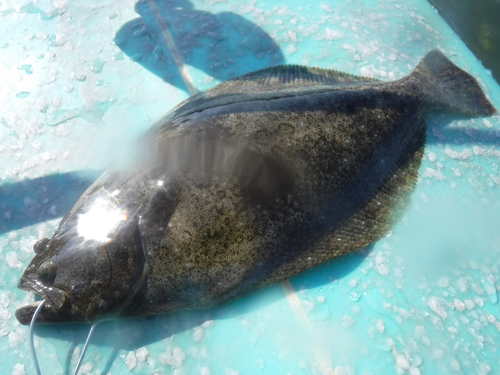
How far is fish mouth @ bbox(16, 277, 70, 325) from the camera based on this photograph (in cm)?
227

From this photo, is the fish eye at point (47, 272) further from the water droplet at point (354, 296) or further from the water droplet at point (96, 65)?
the water droplet at point (96, 65)

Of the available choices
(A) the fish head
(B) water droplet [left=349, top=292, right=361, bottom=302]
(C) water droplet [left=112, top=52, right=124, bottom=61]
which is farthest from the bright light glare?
(C) water droplet [left=112, top=52, right=124, bottom=61]

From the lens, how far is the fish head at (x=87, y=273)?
2.29m

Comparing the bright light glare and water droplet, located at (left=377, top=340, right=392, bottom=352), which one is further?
water droplet, located at (left=377, top=340, right=392, bottom=352)

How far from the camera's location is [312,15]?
15.9 feet

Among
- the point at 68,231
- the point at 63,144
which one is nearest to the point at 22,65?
the point at 63,144

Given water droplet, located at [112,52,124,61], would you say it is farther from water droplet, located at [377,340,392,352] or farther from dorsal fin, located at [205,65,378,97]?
water droplet, located at [377,340,392,352]

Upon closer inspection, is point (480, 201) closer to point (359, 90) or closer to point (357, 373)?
point (359, 90)

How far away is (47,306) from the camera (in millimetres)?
2299

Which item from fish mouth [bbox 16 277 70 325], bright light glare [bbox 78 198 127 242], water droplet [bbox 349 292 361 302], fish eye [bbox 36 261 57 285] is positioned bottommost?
water droplet [bbox 349 292 361 302]

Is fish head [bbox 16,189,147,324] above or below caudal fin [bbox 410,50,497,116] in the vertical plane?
above

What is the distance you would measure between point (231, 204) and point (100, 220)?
91 cm

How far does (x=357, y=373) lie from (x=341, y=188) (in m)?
1.38

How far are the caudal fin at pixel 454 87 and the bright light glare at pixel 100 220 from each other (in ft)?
10.5
